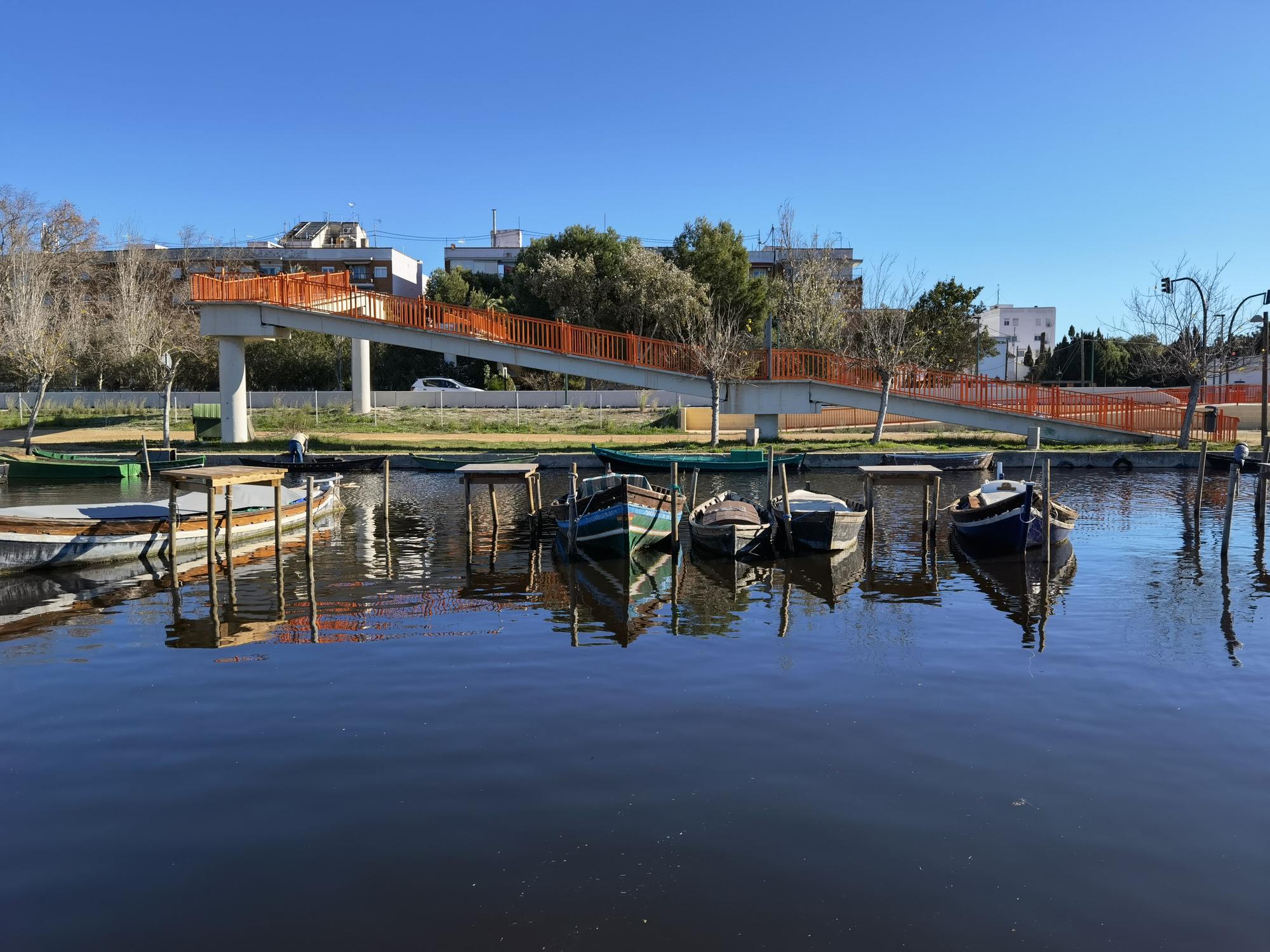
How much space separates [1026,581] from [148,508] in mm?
15906

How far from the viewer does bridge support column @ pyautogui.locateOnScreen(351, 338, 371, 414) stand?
4675cm

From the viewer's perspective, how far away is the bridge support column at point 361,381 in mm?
46750

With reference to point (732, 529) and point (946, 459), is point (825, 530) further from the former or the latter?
point (946, 459)

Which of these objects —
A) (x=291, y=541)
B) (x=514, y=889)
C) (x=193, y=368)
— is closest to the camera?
(x=514, y=889)

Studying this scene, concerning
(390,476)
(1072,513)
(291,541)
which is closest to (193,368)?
(390,476)

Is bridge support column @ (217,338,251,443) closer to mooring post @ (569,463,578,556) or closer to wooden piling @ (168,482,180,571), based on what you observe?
wooden piling @ (168,482,180,571)

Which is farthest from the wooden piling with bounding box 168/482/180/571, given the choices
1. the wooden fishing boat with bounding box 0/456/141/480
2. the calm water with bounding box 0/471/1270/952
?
the wooden fishing boat with bounding box 0/456/141/480

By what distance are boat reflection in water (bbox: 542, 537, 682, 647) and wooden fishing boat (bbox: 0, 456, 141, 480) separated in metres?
17.8

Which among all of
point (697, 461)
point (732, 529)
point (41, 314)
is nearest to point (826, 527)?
point (732, 529)

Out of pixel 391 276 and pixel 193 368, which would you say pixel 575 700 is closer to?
pixel 193 368

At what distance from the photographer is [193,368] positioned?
58.8 metres

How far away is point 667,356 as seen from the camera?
126ft

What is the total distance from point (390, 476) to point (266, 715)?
80.3 ft

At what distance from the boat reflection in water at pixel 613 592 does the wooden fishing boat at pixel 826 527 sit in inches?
101
